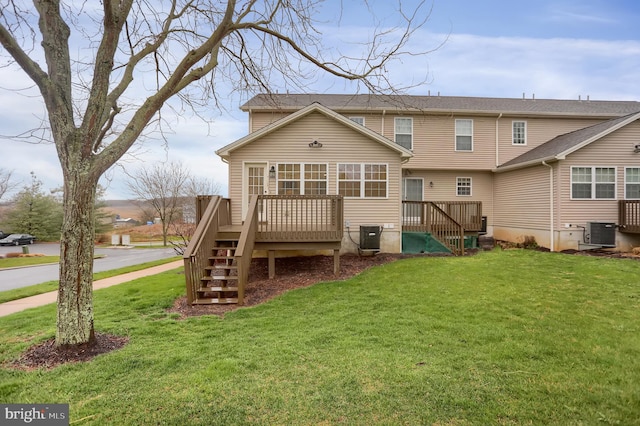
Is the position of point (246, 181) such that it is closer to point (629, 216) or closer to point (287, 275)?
point (287, 275)

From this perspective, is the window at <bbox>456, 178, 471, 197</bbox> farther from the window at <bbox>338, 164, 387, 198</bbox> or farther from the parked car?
the parked car

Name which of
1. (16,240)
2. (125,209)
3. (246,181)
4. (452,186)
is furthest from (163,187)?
(125,209)

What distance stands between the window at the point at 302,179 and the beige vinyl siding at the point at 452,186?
21.2ft

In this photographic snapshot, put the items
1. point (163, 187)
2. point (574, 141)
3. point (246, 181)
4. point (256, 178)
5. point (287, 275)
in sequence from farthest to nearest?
point (163, 187), point (574, 141), point (256, 178), point (246, 181), point (287, 275)

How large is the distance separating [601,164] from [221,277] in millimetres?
14173

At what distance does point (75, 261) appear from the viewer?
165 inches

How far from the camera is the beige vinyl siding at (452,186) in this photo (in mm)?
15914

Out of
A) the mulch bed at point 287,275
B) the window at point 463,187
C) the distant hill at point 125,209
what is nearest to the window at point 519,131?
the window at point 463,187

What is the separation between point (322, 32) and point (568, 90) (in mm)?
19456

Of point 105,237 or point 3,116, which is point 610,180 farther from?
point 105,237

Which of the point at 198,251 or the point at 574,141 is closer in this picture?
the point at 198,251

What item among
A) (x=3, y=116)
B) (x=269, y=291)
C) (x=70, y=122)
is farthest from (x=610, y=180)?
(x=3, y=116)

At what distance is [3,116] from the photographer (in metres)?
6.29

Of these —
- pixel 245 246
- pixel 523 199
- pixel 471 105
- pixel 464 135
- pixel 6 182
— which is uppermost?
pixel 471 105
